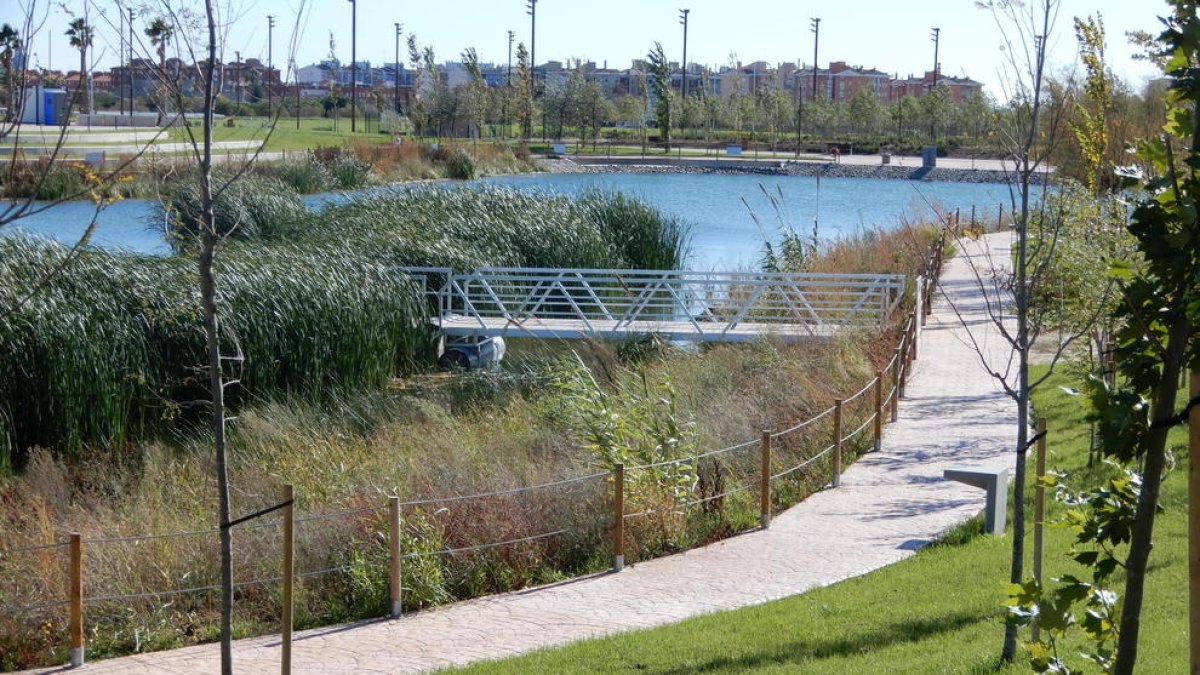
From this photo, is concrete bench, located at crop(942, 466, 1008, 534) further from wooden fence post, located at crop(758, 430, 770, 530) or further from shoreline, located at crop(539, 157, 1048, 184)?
shoreline, located at crop(539, 157, 1048, 184)

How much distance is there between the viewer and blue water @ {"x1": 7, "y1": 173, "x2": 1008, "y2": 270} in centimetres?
3359

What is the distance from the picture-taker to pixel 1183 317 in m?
3.84

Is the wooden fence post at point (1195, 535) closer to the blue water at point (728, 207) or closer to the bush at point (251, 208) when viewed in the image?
the blue water at point (728, 207)

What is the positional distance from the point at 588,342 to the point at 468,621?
10.0m

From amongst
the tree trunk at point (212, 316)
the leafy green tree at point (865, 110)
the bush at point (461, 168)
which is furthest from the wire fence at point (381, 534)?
the leafy green tree at point (865, 110)

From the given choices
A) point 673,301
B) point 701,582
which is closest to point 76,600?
point 701,582

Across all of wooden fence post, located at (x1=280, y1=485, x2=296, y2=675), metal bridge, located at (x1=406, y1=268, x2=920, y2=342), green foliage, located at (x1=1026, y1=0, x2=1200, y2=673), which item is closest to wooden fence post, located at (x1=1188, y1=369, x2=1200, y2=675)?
green foliage, located at (x1=1026, y1=0, x2=1200, y2=673)

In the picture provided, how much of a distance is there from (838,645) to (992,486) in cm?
331

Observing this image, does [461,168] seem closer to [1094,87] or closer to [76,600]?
[1094,87]

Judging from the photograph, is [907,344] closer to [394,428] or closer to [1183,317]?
[394,428]

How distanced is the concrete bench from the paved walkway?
0.61 metres

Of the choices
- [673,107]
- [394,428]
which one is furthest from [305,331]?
[673,107]

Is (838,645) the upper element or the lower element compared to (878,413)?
lower

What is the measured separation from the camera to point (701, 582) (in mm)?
10023
